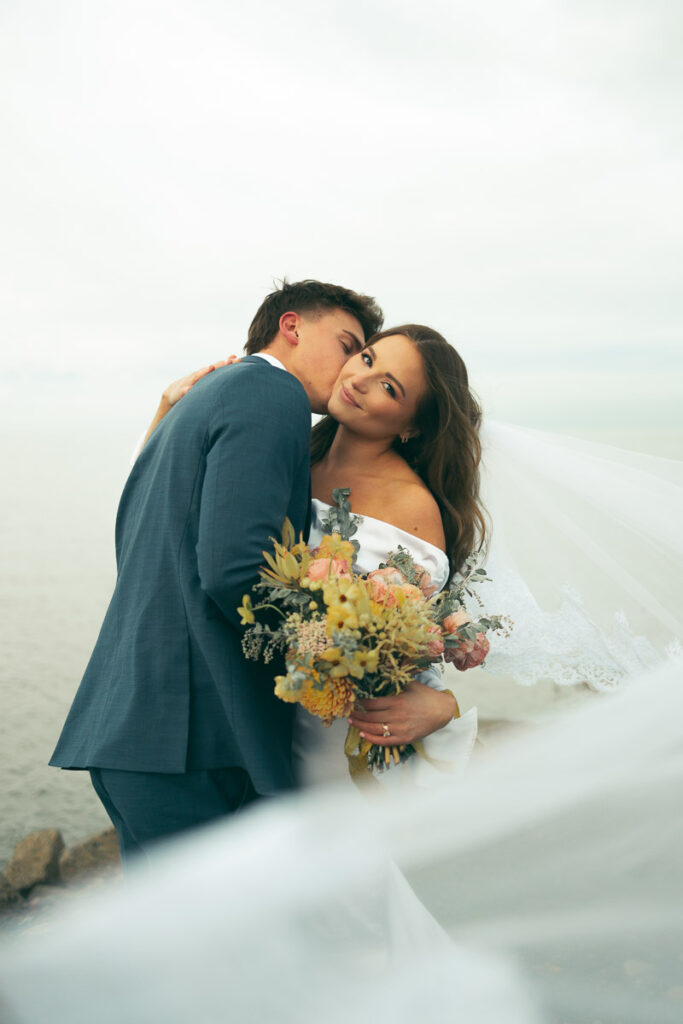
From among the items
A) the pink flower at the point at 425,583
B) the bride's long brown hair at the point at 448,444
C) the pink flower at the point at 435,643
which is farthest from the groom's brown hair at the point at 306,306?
the pink flower at the point at 435,643

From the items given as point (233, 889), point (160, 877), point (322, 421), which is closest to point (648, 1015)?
point (233, 889)

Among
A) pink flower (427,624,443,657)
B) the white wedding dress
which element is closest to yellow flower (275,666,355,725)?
pink flower (427,624,443,657)

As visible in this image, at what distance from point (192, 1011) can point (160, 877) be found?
8.4 inches

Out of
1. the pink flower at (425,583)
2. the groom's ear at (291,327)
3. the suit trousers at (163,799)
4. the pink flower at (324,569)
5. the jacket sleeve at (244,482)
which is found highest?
the groom's ear at (291,327)

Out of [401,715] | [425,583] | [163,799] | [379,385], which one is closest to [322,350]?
[379,385]

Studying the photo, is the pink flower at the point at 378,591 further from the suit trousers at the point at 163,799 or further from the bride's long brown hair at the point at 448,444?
the bride's long brown hair at the point at 448,444

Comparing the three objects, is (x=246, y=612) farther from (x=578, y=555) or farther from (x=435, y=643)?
(x=578, y=555)

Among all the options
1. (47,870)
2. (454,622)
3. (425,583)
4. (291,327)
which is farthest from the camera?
(47,870)

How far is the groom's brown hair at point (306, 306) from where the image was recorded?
250 centimetres

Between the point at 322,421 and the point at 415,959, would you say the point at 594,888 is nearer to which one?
the point at 415,959

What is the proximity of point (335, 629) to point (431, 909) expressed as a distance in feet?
1.87

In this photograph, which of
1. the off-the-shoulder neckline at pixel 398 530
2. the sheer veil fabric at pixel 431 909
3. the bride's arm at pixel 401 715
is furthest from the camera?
the off-the-shoulder neckline at pixel 398 530

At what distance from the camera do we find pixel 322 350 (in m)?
2.45

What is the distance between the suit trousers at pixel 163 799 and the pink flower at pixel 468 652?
0.67 m
